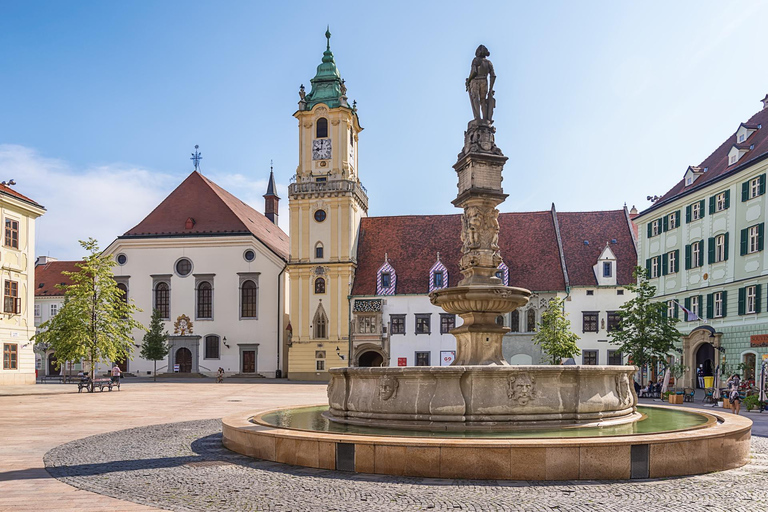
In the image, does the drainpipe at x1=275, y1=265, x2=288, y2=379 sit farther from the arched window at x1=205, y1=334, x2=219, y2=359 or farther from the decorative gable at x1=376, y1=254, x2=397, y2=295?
the decorative gable at x1=376, y1=254, x2=397, y2=295

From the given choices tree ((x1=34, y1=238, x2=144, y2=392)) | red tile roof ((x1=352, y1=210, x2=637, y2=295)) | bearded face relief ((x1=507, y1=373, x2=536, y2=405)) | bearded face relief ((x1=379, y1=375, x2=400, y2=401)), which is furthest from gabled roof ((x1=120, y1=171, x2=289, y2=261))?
bearded face relief ((x1=507, y1=373, x2=536, y2=405))

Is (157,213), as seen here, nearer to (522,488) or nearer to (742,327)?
(742,327)

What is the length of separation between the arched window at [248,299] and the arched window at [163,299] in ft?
19.3

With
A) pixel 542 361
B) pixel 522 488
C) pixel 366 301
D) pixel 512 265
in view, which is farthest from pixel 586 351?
pixel 522 488

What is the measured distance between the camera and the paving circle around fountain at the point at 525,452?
9344mm

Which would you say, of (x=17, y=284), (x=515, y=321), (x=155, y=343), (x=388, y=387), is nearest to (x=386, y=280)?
(x=515, y=321)

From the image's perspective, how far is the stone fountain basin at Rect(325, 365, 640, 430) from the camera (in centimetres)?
1121

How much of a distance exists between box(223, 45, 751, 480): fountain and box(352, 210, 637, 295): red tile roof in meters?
37.2

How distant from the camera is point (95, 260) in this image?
124ft

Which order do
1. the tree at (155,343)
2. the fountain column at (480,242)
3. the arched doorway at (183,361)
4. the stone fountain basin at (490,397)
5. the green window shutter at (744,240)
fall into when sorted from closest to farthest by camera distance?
the stone fountain basin at (490,397), the fountain column at (480,242), the green window shutter at (744,240), the tree at (155,343), the arched doorway at (183,361)

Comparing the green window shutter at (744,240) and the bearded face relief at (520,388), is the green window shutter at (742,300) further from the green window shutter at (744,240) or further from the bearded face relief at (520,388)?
the bearded face relief at (520,388)

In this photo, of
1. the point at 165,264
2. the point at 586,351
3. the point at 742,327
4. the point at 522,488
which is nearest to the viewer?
the point at 522,488

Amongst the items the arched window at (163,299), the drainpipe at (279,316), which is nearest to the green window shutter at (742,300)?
the drainpipe at (279,316)

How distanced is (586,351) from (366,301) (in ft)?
51.1
